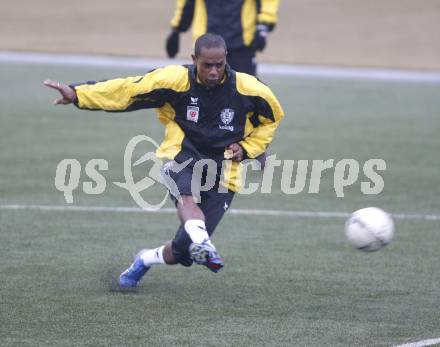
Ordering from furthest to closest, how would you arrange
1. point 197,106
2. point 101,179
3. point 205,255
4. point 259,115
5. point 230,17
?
point 230,17 → point 101,179 → point 259,115 → point 197,106 → point 205,255

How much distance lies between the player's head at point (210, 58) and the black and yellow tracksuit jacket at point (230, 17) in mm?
5083

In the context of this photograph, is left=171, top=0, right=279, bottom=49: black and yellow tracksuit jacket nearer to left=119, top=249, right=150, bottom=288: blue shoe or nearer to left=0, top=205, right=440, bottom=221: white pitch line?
left=0, top=205, right=440, bottom=221: white pitch line

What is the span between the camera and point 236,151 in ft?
23.2

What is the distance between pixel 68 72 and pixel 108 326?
53.6 feet

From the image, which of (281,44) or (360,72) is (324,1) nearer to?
(281,44)

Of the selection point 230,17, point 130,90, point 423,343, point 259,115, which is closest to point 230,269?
point 259,115

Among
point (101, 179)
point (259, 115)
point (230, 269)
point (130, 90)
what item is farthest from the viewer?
point (101, 179)

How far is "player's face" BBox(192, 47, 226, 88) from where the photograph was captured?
268 inches

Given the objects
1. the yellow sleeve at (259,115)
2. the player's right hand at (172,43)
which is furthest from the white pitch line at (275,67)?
the yellow sleeve at (259,115)

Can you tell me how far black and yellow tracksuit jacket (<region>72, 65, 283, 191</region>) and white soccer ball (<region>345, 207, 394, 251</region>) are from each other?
0.79m

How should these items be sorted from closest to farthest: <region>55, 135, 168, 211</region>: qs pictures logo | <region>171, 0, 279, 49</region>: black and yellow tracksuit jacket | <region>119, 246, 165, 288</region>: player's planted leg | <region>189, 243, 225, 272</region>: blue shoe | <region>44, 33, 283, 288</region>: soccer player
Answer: <region>189, 243, 225, 272</region>: blue shoe → <region>44, 33, 283, 288</region>: soccer player → <region>119, 246, 165, 288</region>: player's planted leg → <region>55, 135, 168, 211</region>: qs pictures logo → <region>171, 0, 279, 49</region>: black and yellow tracksuit jacket

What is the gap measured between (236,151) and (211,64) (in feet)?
2.02

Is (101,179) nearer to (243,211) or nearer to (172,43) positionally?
(243,211)

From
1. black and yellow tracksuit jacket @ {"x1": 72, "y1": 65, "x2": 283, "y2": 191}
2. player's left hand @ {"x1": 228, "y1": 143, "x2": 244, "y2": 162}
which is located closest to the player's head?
black and yellow tracksuit jacket @ {"x1": 72, "y1": 65, "x2": 283, "y2": 191}
